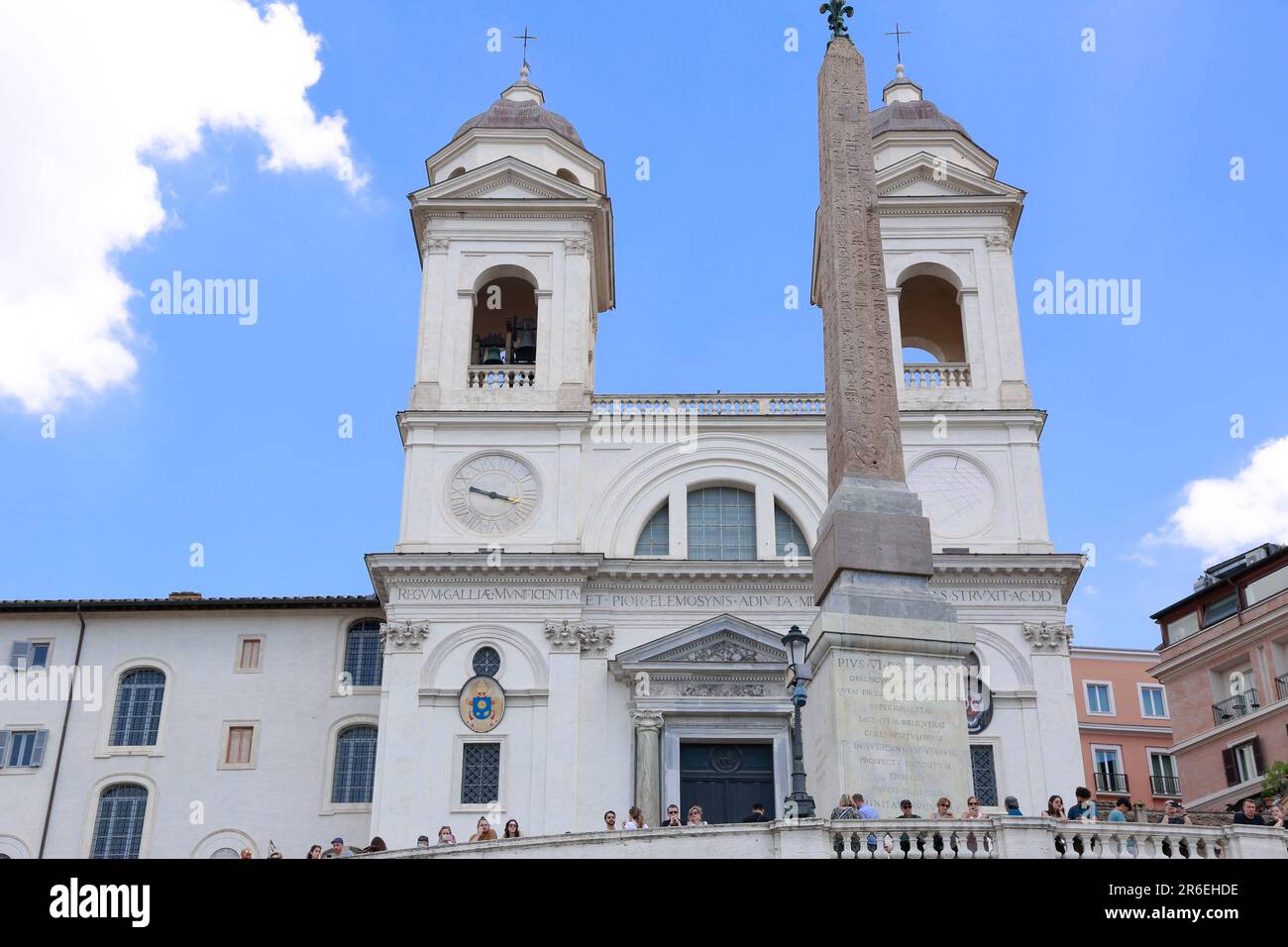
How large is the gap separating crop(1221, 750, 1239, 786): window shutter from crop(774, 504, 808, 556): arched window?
16314mm

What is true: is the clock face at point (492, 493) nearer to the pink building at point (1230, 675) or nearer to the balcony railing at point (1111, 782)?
the pink building at point (1230, 675)

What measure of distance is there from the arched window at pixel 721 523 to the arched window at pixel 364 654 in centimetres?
796

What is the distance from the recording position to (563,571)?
30859 millimetres

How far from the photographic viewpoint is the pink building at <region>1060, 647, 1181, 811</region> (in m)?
48.5

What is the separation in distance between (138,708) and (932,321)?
72.5 ft

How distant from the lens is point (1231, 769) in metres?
40.3

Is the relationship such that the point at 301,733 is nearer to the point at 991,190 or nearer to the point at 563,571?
the point at 563,571

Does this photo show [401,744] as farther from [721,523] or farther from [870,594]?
[870,594]

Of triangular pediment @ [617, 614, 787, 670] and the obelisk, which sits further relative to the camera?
triangular pediment @ [617, 614, 787, 670]

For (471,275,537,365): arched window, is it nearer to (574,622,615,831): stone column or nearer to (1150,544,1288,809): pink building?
(574,622,615,831): stone column

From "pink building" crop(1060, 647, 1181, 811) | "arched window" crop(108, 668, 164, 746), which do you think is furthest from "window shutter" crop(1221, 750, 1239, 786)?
"arched window" crop(108, 668, 164, 746)

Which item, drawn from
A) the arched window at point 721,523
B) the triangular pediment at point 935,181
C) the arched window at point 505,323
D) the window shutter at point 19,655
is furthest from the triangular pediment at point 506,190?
the window shutter at point 19,655
